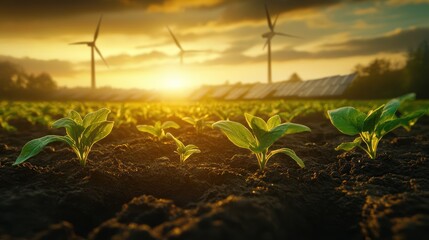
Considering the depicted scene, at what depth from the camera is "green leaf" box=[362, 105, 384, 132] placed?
2.77m

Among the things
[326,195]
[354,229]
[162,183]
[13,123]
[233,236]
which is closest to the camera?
[233,236]

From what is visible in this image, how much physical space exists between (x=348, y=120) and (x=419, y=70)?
3869 centimetres

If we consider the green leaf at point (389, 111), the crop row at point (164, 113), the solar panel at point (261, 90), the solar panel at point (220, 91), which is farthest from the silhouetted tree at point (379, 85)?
the green leaf at point (389, 111)

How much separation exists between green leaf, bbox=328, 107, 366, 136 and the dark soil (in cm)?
29

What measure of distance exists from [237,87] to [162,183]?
119 feet

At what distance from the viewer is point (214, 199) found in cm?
207

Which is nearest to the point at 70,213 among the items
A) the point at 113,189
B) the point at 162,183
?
the point at 113,189

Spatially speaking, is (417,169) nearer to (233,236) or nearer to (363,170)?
(363,170)

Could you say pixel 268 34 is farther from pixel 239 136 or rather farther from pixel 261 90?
pixel 239 136

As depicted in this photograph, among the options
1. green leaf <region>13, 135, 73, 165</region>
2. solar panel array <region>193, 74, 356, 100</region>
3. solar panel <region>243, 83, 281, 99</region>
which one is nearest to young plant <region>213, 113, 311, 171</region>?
green leaf <region>13, 135, 73, 165</region>

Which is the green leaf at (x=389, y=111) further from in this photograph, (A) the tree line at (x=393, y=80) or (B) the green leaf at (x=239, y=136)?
(A) the tree line at (x=393, y=80)

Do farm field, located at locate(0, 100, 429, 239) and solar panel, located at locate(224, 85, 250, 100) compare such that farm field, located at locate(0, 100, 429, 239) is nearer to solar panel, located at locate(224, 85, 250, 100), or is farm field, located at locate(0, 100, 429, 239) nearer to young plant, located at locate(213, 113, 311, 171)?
young plant, located at locate(213, 113, 311, 171)

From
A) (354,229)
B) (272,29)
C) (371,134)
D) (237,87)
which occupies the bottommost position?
(354,229)

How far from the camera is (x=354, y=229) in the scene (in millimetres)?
1889
